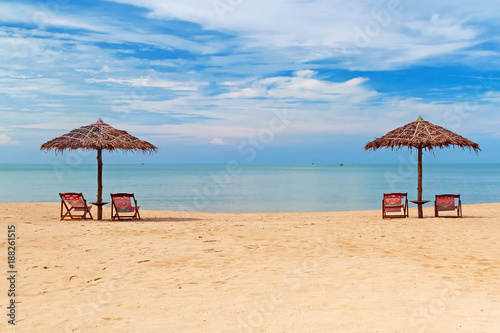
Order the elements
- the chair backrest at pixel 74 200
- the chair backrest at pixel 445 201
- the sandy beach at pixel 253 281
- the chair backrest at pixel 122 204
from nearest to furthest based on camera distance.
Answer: the sandy beach at pixel 253 281 < the chair backrest at pixel 74 200 < the chair backrest at pixel 122 204 < the chair backrest at pixel 445 201

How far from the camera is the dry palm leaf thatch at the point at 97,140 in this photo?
38.1 feet

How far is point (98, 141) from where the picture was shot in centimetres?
1159

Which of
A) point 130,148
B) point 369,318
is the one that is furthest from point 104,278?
point 130,148

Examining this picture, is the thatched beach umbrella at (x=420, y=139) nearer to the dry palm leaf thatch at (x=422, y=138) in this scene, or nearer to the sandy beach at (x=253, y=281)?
the dry palm leaf thatch at (x=422, y=138)

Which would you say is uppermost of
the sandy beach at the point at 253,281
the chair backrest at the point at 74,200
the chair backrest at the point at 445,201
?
the chair backrest at the point at 74,200

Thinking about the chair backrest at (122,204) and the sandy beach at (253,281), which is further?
the chair backrest at (122,204)

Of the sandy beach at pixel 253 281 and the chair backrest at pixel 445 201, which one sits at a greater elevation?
the chair backrest at pixel 445 201

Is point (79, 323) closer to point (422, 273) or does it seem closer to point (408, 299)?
point (408, 299)

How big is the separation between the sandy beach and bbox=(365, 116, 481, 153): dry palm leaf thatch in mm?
3779

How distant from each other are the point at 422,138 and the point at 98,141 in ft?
30.6

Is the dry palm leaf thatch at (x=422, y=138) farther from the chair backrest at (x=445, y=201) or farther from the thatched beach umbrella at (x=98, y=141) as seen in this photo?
the thatched beach umbrella at (x=98, y=141)

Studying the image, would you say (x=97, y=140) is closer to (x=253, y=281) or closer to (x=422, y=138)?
(x=253, y=281)

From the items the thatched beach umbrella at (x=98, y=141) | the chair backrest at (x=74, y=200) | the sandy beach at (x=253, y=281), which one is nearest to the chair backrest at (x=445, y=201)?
the sandy beach at (x=253, y=281)

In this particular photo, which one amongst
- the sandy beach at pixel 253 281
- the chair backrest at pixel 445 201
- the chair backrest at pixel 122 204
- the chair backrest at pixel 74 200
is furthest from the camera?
the chair backrest at pixel 445 201
